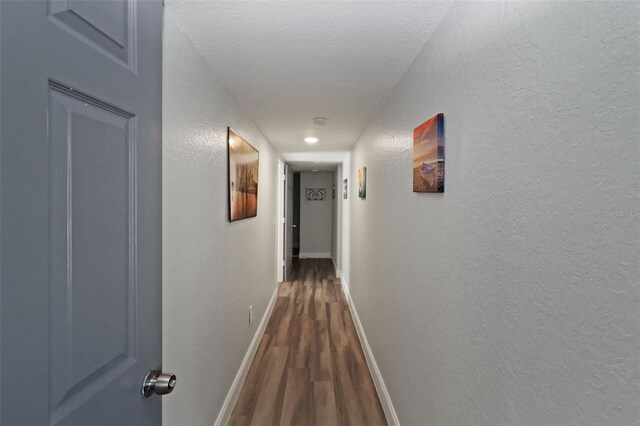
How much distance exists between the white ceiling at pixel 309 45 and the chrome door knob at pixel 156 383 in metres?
1.28

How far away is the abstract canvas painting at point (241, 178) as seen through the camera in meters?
2.34

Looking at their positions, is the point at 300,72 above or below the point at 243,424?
above

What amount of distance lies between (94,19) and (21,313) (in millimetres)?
565

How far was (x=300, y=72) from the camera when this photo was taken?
1.96 m

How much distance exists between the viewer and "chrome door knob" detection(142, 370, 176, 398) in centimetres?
87

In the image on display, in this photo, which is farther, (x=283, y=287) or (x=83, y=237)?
(x=283, y=287)

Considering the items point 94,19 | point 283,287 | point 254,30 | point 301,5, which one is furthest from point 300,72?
point 283,287

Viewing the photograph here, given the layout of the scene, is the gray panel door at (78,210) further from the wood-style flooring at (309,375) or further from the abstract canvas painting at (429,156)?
the wood-style flooring at (309,375)

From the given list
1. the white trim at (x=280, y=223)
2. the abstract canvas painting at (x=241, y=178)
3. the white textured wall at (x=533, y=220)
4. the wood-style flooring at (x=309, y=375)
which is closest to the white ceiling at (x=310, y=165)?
the white trim at (x=280, y=223)

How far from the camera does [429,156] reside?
144 centimetres

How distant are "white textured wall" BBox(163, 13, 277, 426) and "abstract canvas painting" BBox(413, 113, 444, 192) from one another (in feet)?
3.59

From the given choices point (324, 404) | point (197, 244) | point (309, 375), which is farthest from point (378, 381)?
point (197, 244)

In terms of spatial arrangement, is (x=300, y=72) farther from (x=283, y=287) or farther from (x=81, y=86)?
(x=283, y=287)

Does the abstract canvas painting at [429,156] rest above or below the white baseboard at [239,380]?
above
